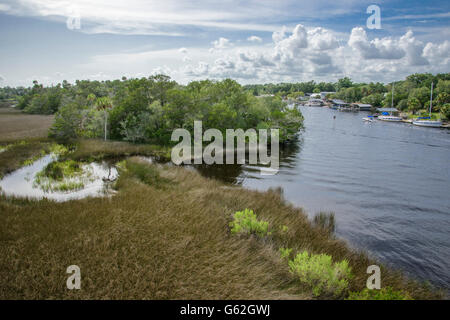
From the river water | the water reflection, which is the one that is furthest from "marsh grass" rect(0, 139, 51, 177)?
the river water

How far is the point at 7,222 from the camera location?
42.5 ft

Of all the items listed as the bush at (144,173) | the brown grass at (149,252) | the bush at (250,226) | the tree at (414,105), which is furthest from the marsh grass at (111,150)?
the tree at (414,105)

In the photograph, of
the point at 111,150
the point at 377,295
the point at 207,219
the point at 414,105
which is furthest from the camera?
the point at 414,105

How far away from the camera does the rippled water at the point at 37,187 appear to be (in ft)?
66.0

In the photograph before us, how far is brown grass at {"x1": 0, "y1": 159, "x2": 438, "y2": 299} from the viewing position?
883cm

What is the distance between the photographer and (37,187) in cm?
2205

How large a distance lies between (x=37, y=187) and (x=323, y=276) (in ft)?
72.7

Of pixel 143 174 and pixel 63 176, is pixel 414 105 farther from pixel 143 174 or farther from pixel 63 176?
pixel 63 176

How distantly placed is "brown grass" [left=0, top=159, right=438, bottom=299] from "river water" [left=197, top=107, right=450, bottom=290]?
3792 millimetres

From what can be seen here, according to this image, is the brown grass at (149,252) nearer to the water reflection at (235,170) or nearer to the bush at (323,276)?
the bush at (323,276)

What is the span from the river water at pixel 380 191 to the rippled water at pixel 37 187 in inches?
423

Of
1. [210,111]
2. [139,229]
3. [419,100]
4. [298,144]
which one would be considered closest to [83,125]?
[210,111]

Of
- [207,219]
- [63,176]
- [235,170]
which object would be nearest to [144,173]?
[63,176]
